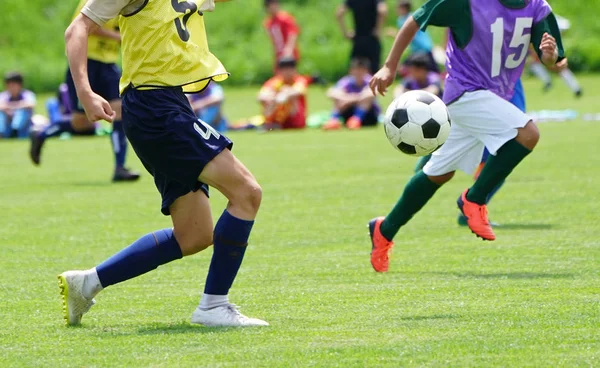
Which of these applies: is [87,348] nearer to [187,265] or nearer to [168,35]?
[168,35]

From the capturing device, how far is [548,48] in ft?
21.1

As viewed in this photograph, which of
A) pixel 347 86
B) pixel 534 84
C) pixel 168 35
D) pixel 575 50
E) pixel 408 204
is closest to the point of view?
pixel 168 35

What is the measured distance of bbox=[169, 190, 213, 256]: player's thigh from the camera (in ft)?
17.1

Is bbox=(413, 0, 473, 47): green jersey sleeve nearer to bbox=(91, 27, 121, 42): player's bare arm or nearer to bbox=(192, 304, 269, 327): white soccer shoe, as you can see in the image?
bbox=(192, 304, 269, 327): white soccer shoe

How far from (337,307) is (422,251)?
6.22 feet

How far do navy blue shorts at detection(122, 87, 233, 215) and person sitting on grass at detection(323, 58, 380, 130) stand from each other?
12654mm

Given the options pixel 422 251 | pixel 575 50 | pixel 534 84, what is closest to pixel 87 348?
pixel 422 251

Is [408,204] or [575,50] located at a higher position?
[408,204]

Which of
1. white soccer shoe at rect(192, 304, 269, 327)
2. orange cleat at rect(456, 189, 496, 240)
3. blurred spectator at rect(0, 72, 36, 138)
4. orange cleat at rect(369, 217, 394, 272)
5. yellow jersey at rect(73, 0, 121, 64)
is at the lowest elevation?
blurred spectator at rect(0, 72, 36, 138)

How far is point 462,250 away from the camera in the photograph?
7293mm

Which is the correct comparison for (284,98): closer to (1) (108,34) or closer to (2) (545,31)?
(1) (108,34)

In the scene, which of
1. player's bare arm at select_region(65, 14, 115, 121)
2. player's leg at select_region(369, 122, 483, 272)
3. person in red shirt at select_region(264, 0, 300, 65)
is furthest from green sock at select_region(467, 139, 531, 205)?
person in red shirt at select_region(264, 0, 300, 65)

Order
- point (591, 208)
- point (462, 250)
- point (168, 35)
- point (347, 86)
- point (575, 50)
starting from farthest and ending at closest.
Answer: point (575, 50) → point (347, 86) → point (591, 208) → point (462, 250) → point (168, 35)

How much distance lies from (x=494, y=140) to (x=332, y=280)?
4.20ft
